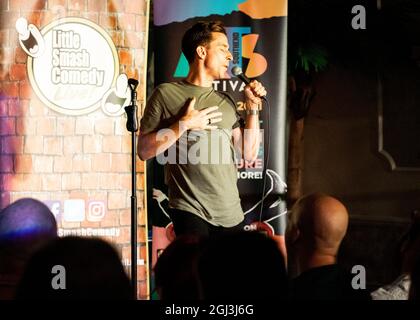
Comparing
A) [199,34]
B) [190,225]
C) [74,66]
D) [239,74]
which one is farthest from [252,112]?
[74,66]

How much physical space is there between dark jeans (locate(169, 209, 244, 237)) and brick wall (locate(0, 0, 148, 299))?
0.62ft

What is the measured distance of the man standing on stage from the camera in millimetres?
4309

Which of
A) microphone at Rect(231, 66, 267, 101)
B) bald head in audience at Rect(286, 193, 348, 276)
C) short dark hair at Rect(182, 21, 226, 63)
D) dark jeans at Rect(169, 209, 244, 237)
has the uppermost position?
short dark hair at Rect(182, 21, 226, 63)

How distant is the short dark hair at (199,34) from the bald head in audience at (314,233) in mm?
1823

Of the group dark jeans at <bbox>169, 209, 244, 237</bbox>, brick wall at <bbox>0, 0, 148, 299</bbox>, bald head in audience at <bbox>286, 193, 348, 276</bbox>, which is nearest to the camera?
bald head in audience at <bbox>286, 193, 348, 276</bbox>

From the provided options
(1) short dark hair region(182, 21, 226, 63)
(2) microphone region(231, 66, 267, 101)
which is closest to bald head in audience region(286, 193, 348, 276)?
(2) microphone region(231, 66, 267, 101)

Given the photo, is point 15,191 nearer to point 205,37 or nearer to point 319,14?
point 205,37

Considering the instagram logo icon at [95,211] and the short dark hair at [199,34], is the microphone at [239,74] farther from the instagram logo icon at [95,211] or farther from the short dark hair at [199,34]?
the instagram logo icon at [95,211]

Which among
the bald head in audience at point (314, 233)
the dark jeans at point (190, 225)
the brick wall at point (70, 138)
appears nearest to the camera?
the bald head in audience at point (314, 233)

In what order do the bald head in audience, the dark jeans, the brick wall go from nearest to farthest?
the bald head in audience → the brick wall → the dark jeans

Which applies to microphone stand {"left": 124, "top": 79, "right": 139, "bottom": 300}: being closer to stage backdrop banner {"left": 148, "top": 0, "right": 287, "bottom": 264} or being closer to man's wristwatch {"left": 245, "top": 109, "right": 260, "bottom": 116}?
stage backdrop banner {"left": 148, "top": 0, "right": 287, "bottom": 264}

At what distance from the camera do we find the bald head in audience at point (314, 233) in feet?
8.84

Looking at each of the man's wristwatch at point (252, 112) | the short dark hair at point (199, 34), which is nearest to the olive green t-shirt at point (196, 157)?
the man's wristwatch at point (252, 112)
